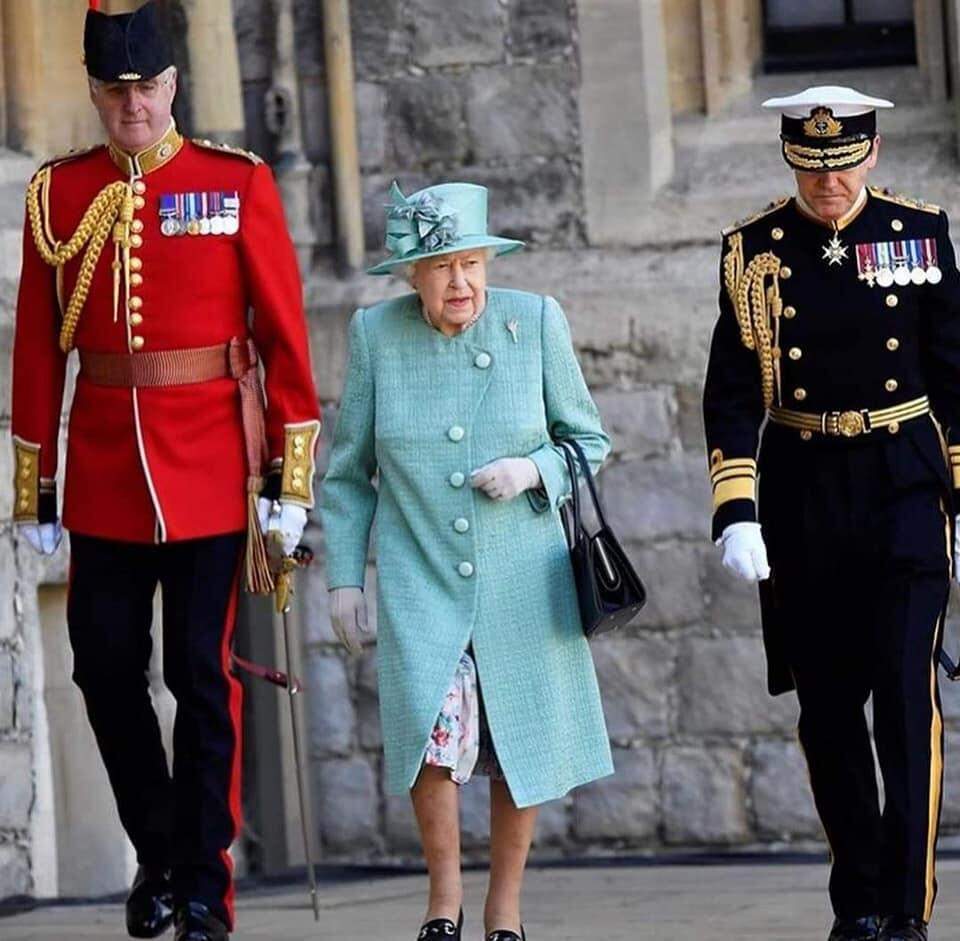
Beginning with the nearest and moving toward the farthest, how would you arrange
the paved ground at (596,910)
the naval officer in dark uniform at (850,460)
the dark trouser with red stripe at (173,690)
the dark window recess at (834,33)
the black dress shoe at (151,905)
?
the naval officer in dark uniform at (850,460) < the dark trouser with red stripe at (173,690) < the black dress shoe at (151,905) < the paved ground at (596,910) < the dark window recess at (834,33)

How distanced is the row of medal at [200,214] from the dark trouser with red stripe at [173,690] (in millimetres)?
625

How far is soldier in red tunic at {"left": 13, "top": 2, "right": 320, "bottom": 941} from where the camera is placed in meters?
6.33

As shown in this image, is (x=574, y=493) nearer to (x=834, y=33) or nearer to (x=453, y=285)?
(x=453, y=285)

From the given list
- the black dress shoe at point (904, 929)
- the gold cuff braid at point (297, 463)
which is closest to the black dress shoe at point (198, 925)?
the gold cuff braid at point (297, 463)

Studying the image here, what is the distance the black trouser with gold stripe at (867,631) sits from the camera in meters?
5.97

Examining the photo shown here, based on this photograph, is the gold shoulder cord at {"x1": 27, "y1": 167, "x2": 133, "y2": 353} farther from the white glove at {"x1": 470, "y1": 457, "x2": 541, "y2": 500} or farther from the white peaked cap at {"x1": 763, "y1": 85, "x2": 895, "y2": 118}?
the white peaked cap at {"x1": 763, "y1": 85, "x2": 895, "y2": 118}

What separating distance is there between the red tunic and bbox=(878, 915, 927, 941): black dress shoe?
1537 mm

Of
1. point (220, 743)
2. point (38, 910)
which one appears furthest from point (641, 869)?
point (220, 743)

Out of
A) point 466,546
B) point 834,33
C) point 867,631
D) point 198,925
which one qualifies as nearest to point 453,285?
A: point 466,546

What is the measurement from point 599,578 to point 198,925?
1062 mm

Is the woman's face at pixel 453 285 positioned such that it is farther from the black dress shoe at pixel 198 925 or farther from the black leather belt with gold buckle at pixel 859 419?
the black dress shoe at pixel 198 925

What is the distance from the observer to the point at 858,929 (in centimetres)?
607

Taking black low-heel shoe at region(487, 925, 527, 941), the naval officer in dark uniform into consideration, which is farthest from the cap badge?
black low-heel shoe at region(487, 925, 527, 941)

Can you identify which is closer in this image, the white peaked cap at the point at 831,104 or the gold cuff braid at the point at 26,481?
the white peaked cap at the point at 831,104
